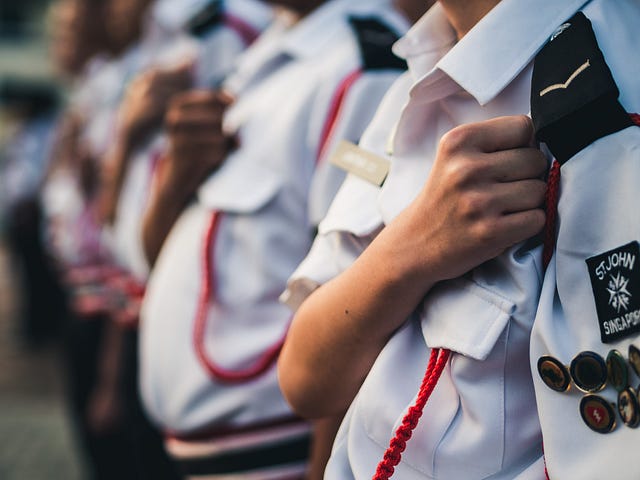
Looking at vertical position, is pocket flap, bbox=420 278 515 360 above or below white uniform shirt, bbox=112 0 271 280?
above

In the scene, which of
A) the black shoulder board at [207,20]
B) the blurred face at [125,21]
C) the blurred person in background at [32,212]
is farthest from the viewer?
the blurred person in background at [32,212]

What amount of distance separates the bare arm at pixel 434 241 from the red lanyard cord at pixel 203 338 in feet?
1.76

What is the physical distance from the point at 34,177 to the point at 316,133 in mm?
5125

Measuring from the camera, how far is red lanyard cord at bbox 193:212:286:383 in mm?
1550

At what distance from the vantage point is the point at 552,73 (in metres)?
0.79

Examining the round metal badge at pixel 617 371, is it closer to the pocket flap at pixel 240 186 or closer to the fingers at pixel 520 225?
the fingers at pixel 520 225

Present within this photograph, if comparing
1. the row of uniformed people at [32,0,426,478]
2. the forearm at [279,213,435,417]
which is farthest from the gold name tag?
the row of uniformed people at [32,0,426,478]

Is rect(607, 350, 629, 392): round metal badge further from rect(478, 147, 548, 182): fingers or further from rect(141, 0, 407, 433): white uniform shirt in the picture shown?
rect(141, 0, 407, 433): white uniform shirt

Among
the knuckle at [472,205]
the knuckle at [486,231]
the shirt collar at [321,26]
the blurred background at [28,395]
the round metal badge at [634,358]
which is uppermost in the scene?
the knuckle at [472,205]

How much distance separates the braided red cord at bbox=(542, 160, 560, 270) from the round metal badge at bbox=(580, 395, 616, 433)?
14cm

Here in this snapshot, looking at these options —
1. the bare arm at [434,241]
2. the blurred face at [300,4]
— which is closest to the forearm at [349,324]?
the bare arm at [434,241]

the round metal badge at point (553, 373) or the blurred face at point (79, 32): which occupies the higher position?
the round metal badge at point (553, 373)

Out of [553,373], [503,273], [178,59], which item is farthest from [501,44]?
[178,59]

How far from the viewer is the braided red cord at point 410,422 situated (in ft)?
2.75
